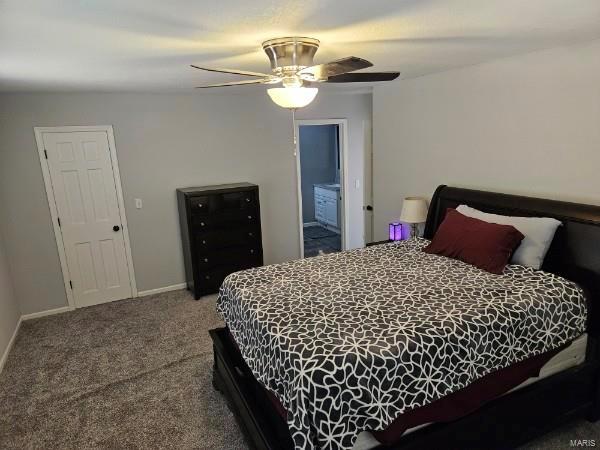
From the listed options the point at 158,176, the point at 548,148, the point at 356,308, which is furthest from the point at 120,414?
the point at 548,148

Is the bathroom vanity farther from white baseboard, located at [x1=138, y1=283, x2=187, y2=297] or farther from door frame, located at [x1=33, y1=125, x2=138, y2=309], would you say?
door frame, located at [x1=33, y1=125, x2=138, y2=309]

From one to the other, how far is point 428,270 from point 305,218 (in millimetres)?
5030

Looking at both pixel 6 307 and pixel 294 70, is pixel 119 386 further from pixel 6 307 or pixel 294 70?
pixel 294 70

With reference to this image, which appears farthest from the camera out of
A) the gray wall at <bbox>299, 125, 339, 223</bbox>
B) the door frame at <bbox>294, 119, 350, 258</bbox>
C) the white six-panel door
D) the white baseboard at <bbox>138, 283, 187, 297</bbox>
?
the gray wall at <bbox>299, 125, 339, 223</bbox>

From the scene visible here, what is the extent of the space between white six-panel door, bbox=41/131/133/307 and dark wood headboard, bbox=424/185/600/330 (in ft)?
12.4

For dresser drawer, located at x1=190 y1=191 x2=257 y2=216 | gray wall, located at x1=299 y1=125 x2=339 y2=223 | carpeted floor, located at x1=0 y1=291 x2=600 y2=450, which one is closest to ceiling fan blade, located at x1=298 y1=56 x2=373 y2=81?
carpeted floor, located at x1=0 y1=291 x2=600 y2=450

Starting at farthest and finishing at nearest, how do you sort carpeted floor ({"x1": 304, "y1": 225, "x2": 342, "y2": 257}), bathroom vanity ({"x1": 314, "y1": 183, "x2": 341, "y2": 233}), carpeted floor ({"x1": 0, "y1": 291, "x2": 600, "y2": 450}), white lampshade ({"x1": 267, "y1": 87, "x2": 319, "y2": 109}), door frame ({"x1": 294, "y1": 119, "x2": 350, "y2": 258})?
bathroom vanity ({"x1": 314, "y1": 183, "x2": 341, "y2": 233}) → carpeted floor ({"x1": 304, "y1": 225, "x2": 342, "y2": 257}) → door frame ({"x1": 294, "y1": 119, "x2": 350, "y2": 258}) → carpeted floor ({"x1": 0, "y1": 291, "x2": 600, "y2": 450}) → white lampshade ({"x1": 267, "y1": 87, "x2": 319, "y2": 109})

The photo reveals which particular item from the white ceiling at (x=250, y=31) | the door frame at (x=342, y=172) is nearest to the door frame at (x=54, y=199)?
the white ceiling at (x=250, y=31)

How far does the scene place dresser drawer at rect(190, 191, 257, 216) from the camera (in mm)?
4246

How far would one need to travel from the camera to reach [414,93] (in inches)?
151

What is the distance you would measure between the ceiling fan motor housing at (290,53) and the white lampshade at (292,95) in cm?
7

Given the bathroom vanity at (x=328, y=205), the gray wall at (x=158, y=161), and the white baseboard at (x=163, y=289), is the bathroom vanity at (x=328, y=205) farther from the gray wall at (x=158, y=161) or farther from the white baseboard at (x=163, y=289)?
the white baseboard at (x=163, y=289)

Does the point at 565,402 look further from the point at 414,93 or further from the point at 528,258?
the point at 414,93

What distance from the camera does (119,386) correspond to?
289 cm
